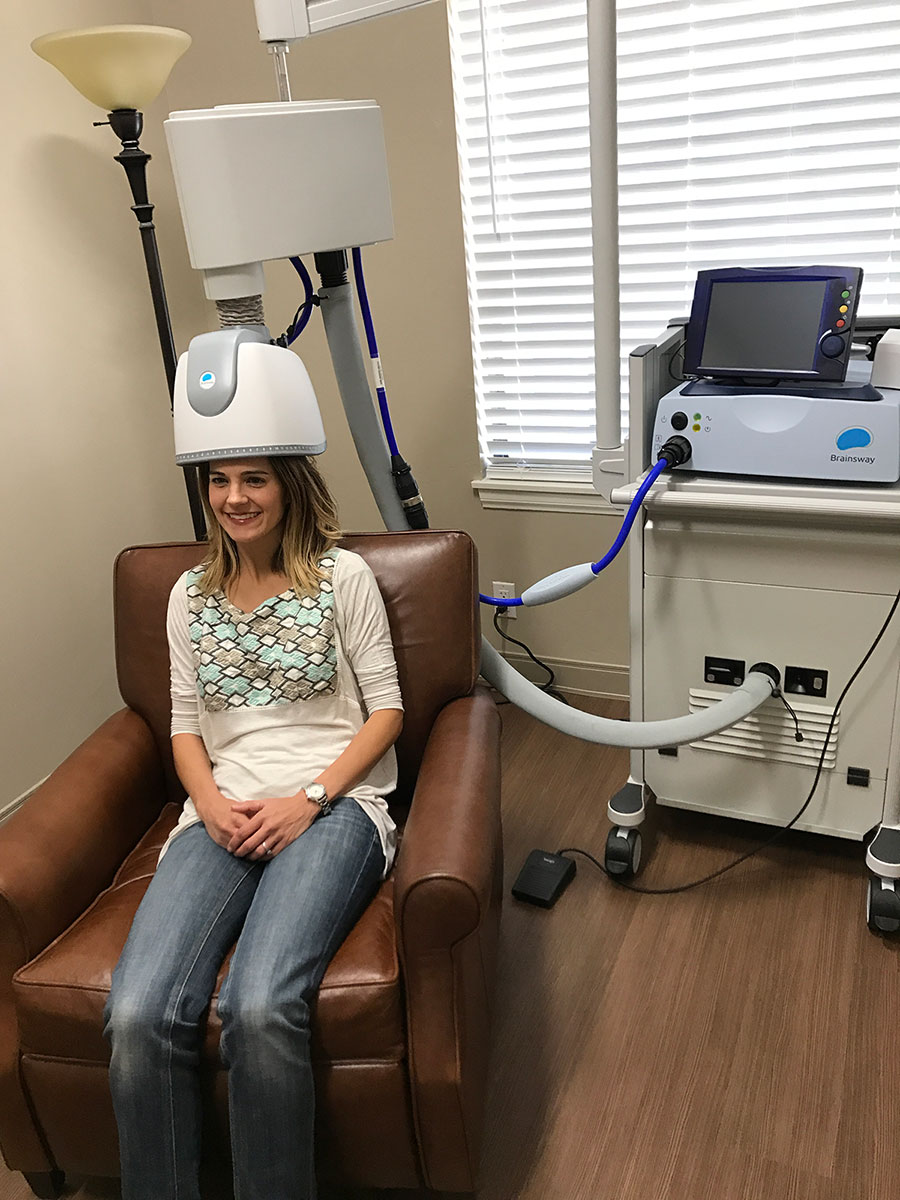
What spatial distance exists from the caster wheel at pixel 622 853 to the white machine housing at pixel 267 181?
1.22m

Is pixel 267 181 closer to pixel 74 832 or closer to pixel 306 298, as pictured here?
pixel 306 298

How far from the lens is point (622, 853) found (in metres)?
1.96

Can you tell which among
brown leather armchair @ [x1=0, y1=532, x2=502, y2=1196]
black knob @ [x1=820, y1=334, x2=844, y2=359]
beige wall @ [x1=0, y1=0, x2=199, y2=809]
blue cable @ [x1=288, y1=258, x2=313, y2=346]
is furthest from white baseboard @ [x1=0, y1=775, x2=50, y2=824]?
black knob @ [x1=820, y1=334, x2=844, y2=359]

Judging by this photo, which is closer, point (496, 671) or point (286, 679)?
point (286, 679)

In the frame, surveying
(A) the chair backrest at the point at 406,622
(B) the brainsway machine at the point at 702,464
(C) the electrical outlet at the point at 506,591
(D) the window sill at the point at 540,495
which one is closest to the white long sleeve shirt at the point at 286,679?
(A) the chair backrest at the point at 406,622

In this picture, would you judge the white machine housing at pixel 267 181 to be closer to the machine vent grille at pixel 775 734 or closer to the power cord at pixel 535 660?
the machine vent grille at pixel 775 734

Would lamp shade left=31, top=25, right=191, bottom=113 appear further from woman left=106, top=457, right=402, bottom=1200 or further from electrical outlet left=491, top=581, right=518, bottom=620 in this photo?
electrical outlet left=491, top=581, right=518, bottom=620

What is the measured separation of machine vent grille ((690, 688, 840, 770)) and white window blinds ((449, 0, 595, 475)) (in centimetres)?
83

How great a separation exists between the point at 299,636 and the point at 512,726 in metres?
1.21

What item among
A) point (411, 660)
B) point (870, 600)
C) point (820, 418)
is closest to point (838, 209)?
point (820, 418)

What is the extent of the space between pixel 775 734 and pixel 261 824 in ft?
3.26

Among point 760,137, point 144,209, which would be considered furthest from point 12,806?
point 760,137

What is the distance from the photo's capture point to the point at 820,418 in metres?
1.58

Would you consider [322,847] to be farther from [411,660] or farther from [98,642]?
[98,642]
